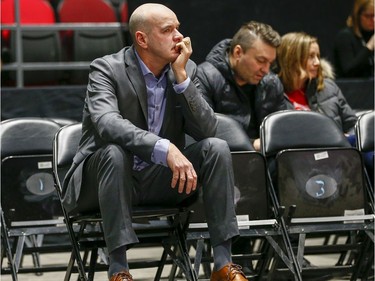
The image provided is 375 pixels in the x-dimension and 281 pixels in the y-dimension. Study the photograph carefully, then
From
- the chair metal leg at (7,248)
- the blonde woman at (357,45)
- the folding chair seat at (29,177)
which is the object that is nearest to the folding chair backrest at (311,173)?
the folding chair seat at (29,177)

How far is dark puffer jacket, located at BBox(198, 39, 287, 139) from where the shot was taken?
6.38 meters

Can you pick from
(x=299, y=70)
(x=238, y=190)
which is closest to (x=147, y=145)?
(x=238, y=190)

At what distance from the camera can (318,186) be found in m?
5.93

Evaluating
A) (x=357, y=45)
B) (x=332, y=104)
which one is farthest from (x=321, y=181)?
(x=357, y=45)

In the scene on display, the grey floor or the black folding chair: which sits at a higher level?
the black folding chair

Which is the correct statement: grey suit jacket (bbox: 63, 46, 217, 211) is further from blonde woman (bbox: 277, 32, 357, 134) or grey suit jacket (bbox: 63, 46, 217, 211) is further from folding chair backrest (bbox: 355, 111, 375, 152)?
blonde woman (bbox: 277, 32, 357, 134)

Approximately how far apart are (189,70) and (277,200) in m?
0.98

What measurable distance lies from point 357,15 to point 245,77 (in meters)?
2.07

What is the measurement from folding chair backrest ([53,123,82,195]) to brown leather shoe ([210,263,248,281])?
1087 mm

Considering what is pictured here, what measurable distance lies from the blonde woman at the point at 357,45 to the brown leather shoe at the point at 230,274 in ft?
11.7

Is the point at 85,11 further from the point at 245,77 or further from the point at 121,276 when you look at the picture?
the point at 121,276

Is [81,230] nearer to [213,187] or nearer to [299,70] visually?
[213,187]

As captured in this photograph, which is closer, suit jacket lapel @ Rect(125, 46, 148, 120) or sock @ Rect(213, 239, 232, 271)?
sock @ Rect(213, 239, 232, 271)

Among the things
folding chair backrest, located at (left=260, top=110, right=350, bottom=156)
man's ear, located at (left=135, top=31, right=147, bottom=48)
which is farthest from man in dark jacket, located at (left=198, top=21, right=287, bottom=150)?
man's ear, located at (left=135, top=31, right=147, bottom=48)
